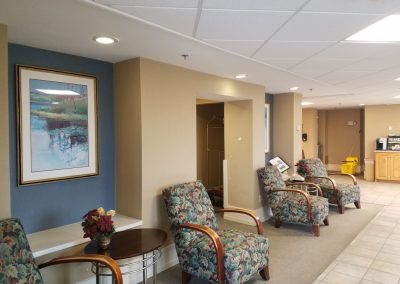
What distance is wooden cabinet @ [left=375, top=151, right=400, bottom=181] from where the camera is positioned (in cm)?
779

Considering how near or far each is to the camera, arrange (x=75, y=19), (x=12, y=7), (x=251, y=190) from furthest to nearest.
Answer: (x=251, y=190), (x=75, y=19), (x=12, y=7)

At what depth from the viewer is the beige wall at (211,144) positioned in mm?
6027

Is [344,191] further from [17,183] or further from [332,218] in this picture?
[17,183]

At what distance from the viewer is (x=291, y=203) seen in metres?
4.26

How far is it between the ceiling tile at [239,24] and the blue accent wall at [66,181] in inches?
54.3

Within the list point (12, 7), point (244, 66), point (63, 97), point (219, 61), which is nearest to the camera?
point (12, 7)

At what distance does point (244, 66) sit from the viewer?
11.0ft

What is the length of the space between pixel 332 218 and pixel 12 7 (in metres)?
5.07

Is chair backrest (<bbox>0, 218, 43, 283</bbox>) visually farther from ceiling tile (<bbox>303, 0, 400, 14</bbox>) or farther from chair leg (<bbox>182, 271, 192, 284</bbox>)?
ceiling tile (<bbox>303, 0, 400, 14</bbox>)

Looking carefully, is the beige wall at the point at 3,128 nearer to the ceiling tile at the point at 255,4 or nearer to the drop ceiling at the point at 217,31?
the drop ceiling at the point at 217,31

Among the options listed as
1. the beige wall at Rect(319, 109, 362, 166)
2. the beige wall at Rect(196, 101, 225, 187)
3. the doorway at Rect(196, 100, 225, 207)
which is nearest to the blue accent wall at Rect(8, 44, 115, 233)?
the doorway at Rect(196, 100, 225, 207)


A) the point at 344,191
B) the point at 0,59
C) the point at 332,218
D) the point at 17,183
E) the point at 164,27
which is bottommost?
the point at 332,218

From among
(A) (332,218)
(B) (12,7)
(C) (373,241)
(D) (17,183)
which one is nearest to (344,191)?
(A) (332,218)

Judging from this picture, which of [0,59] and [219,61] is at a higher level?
[219,61]
